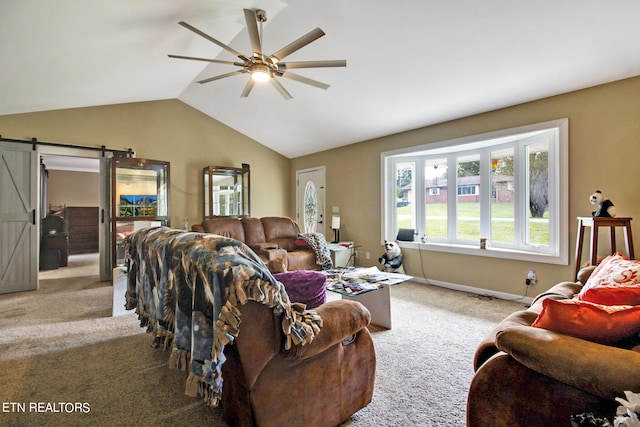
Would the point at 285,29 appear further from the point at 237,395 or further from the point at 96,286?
the point at 96,286

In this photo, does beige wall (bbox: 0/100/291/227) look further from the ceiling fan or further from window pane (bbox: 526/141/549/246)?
window pane (bbox: 526/141/549/246)

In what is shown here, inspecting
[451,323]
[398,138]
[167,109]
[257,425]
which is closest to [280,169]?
[167,109]

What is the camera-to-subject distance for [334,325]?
143 centimetres

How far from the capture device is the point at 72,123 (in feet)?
14.9

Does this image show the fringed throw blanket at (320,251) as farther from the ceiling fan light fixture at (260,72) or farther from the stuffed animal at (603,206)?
the stuffed animal at (603,206)

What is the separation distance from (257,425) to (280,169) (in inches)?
239

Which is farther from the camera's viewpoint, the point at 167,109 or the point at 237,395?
the point at 167,109

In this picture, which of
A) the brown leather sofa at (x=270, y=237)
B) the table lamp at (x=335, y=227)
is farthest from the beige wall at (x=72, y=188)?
the table lamp at (x=335, y=227)

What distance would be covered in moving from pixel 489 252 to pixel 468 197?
0.91m

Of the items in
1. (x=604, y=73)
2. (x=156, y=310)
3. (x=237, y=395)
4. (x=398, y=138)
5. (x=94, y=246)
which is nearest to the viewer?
(x=237, y=395)

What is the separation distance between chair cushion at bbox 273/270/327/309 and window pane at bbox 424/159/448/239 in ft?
11.6

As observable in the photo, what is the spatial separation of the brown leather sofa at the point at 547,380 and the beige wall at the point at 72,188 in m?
10.3

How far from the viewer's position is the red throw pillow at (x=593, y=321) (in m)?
1.09

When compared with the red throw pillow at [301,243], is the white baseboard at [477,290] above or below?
below
